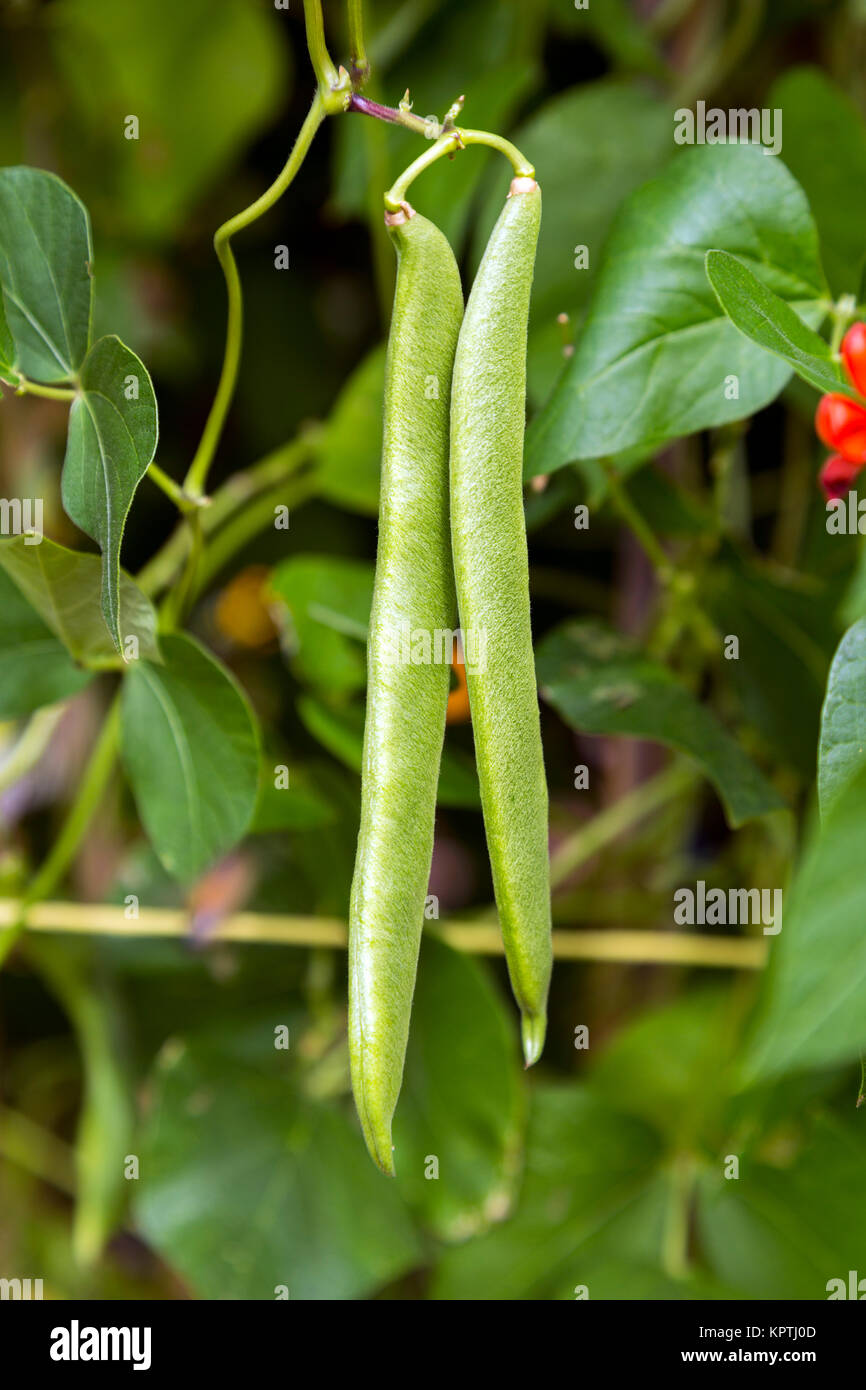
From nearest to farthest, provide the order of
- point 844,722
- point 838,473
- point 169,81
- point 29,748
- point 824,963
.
A: point 824,963
point 844,722
point 838,473
point 29,748
point 169,81

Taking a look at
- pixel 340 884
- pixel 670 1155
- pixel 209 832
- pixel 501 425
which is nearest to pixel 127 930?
pixel 340 884

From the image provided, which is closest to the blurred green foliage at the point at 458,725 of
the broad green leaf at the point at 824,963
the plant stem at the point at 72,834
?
the broad green leaf at the point at 824,963

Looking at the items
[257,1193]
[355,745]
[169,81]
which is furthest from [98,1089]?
[169,81]

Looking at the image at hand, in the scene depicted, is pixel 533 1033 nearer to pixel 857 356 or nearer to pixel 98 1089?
pixel 857 356

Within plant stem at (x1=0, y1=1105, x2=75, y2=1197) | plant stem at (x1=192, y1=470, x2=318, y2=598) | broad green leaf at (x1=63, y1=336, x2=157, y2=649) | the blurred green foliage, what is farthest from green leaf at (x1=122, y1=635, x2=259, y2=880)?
plant stem at (x1=0, y1=1105, x2=75, y2=1197)

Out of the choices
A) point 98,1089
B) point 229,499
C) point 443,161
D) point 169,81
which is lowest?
point 98,1089

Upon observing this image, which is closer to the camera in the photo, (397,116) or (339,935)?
(397,116)
